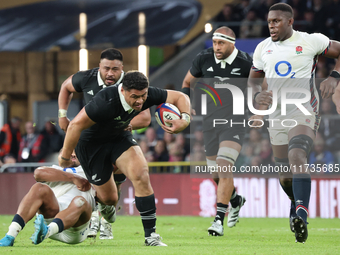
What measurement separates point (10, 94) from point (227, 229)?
13468mm

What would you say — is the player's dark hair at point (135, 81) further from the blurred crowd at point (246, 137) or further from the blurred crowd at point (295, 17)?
the blurred crowd at point (295, 17)

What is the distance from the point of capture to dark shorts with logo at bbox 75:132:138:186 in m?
6.67

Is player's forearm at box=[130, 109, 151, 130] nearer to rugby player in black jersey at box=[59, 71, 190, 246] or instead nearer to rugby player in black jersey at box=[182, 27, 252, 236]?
rugby player in black jersey at box=[59, 71, 190, 246]

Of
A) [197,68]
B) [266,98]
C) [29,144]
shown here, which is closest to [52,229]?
[266,98]

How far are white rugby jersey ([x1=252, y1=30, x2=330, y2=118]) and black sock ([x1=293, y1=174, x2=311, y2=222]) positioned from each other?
0.91 m

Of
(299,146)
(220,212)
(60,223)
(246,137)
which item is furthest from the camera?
(246,137)

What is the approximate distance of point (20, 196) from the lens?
42.4 feet

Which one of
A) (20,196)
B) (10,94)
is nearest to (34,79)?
(10,94)

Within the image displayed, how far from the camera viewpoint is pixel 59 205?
236 inches

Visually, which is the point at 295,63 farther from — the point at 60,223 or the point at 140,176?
the point at 60,223

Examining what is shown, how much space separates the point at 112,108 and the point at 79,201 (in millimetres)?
1042

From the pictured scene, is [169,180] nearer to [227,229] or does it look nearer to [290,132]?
[227,229]

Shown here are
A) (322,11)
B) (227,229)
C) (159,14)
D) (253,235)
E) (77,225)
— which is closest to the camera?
(77,225)

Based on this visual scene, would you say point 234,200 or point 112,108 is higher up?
point 112,108
